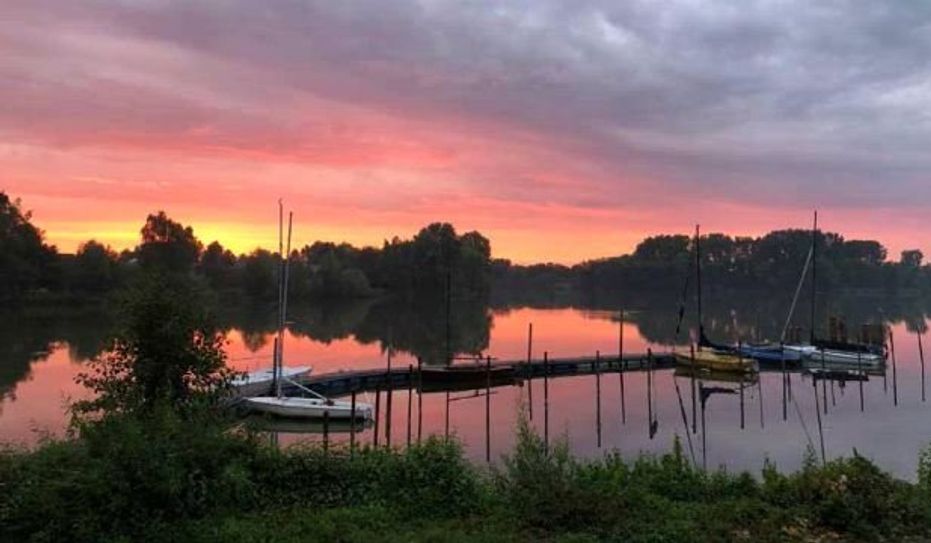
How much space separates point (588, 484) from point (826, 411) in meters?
30.1

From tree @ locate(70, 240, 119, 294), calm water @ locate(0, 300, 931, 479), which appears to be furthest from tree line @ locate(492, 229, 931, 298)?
tree @ locate(70, 240, 119, 294)

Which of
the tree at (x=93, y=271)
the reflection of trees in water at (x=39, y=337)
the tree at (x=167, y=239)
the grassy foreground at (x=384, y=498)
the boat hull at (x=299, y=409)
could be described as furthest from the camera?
the tree at (x=167, y=239)

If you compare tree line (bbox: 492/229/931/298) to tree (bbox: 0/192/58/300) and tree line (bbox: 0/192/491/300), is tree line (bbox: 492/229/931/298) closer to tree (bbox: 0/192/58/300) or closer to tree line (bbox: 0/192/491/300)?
tree line (bbox: 0/192/491/300)

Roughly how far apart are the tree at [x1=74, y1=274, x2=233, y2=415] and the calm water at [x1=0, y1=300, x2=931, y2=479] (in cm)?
155

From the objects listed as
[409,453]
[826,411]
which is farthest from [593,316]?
[409,453]

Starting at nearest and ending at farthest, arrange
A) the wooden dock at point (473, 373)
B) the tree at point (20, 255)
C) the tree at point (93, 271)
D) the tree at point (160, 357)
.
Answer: the tree at point (160, 357) → the wooden dock at point (473, 373) → the tree at point (20, 255) → the tree at point (93, 271)

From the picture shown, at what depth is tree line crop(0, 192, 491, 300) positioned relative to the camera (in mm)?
93812

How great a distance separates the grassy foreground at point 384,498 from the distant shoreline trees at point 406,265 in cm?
399

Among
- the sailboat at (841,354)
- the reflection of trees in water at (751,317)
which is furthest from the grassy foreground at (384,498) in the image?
the reflection of trees in water at (751,317)

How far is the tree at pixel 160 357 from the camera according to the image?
891cm

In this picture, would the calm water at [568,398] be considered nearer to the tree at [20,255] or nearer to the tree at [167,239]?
the tree at [20,255]

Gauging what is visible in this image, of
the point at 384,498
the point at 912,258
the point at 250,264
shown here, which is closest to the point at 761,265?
the point at 912,258

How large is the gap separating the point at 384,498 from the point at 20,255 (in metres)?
98.5

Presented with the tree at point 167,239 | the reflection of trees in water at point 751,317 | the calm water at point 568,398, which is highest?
the tree at point 167,239
